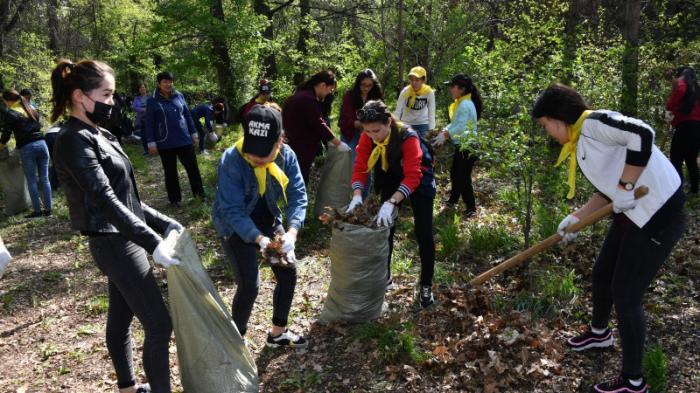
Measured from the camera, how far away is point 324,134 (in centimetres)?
585

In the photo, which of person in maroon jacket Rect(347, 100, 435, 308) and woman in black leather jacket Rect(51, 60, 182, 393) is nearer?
woman in black leather jacket Rect(51, 60, 182, 393)

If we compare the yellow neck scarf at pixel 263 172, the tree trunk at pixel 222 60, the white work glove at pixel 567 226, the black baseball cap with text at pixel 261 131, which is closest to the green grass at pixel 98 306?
the yellow neck scarf at pixel 263 172

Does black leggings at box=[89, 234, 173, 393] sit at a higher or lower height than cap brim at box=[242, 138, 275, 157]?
lower

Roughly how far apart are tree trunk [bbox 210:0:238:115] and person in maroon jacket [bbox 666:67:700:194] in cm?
785

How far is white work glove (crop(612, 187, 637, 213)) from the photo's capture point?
272 centimetres

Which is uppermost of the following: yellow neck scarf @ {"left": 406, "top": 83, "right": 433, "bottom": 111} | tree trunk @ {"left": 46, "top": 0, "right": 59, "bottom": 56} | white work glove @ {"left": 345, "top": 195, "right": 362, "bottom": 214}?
tree trunk @ {"left": 46, "top": 0, "right": 59, "bottom": 56}

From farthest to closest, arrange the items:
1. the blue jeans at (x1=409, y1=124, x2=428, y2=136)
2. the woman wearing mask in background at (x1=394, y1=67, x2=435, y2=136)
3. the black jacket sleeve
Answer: the blue jeans at (x1=409, y1=124, x2=428, y2=136) < the woman wearing mask in background at (x1=394, y1=67, x2=435, y2=136) < the black jacket sleeve

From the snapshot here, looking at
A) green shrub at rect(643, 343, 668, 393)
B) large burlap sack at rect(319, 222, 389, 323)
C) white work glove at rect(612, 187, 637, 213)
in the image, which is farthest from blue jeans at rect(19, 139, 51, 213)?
green shrub at rect(643, 343, 668, 393)

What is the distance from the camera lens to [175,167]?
7.19 metres

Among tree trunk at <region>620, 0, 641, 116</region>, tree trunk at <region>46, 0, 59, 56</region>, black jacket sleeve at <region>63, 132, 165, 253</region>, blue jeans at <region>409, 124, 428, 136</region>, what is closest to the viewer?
black jacket sleeve at <region>63, 132, 165, 253</region>

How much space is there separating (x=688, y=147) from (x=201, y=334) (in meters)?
6.01

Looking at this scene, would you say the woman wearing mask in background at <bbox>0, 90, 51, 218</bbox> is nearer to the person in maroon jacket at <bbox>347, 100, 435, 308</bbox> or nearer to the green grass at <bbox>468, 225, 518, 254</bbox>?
the person in maroon jacket at <bbox>347, 100, 435, 308</bbox>

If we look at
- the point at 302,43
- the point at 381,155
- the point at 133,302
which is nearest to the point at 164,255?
the point at 133,302

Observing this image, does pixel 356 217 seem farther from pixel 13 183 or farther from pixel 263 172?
pixel 13 183
